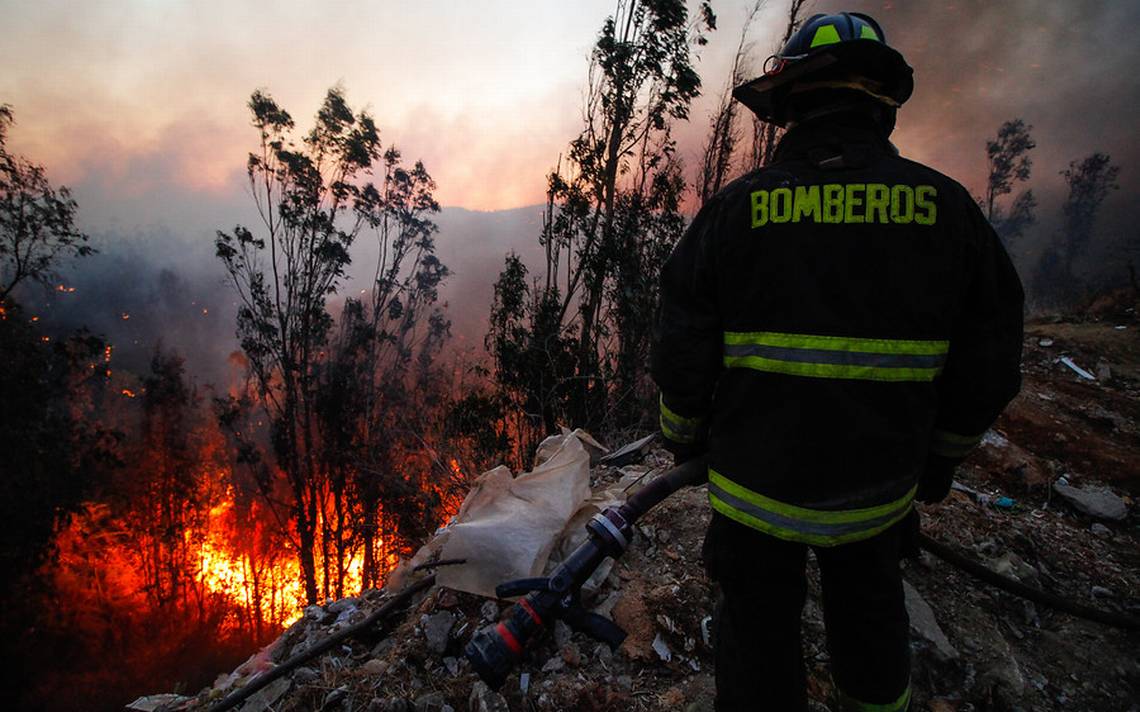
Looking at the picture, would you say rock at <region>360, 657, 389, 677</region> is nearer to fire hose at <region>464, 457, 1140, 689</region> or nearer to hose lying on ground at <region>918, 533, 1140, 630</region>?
fire hose at <region>464, 457, 1140, 689</region>

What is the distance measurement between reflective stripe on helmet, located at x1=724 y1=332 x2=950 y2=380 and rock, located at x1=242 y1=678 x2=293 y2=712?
2.51 m

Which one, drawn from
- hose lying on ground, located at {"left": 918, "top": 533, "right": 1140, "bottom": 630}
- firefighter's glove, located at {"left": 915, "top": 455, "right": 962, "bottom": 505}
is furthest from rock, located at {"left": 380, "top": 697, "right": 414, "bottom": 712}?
hose lying on ground, located at {"left": 918, "top": 533, "right": 1140, "bottom": 630}

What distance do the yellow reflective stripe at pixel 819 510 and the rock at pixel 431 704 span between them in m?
1.46

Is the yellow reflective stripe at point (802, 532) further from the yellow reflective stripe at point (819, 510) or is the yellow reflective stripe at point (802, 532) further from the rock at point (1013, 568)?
the rock at point (1013, 568)

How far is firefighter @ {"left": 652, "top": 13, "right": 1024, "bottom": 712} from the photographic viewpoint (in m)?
1.07

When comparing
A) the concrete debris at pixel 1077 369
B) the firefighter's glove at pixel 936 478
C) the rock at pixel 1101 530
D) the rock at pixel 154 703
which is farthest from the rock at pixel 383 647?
the concrete debris at pixel 1077 369

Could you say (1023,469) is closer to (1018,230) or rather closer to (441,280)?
(441,280)

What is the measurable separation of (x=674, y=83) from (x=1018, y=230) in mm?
41707

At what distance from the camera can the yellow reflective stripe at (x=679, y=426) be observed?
141cm

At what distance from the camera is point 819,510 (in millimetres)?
1115

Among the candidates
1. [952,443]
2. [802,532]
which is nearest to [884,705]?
[802,532]

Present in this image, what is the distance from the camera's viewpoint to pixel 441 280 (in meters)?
23.1

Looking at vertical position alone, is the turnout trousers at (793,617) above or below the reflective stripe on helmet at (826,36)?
below

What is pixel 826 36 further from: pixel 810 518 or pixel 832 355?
pixel 810 518
